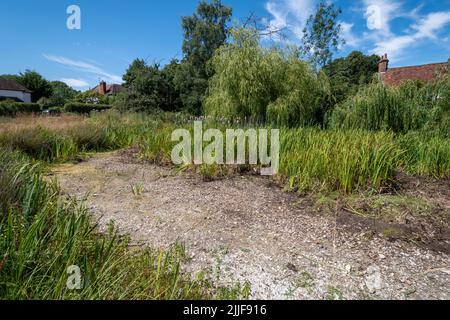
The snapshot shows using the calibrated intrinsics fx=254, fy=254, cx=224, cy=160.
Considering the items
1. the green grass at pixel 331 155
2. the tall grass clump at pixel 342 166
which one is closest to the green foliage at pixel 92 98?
the green grass at pixel 331 155

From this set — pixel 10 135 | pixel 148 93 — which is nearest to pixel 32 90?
pixel 148 93

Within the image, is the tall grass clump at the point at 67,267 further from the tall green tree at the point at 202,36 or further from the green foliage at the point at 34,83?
the green foliage at the point at 34,83

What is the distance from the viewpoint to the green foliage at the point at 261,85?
23.5 ft

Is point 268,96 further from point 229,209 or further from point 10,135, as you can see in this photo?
point 10,135

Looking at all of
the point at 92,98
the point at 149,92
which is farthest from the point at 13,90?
the point at 149,92

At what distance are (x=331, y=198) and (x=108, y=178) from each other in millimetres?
3236

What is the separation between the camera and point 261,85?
A: 7191 mm

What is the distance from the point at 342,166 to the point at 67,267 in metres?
3.02

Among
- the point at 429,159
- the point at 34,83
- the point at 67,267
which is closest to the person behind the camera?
the point at 67,267

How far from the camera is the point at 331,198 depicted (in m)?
3.02

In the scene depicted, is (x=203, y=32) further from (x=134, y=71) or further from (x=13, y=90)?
(x=13, y=90)

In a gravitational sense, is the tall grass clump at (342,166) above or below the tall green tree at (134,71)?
below

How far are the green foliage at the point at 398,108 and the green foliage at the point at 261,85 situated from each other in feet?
4.86

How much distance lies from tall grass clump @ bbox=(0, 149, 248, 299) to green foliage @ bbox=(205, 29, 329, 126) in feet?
19.0
